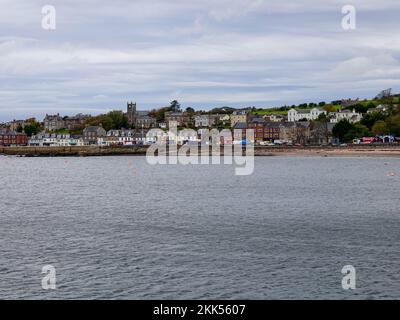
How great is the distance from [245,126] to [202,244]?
11575 centimetres

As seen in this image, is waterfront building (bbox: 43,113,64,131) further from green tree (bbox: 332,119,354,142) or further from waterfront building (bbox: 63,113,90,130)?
green tree (bbox: 332,119,354,142)

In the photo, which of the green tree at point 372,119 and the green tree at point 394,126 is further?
the green tree at point 372,119

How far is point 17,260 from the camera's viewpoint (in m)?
22.3

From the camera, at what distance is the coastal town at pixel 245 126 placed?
12569cm

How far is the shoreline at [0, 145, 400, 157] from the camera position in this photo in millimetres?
105312

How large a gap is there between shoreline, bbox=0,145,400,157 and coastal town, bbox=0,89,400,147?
25.5 feet

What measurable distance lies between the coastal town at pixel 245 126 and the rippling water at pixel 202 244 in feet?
273

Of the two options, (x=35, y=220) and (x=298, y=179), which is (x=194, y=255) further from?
(x=298, y=179)

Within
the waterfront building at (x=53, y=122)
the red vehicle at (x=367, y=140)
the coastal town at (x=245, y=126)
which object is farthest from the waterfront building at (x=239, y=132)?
the waterfront building at (x=53, y=122)

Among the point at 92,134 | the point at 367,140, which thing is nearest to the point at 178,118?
the point at 92,134

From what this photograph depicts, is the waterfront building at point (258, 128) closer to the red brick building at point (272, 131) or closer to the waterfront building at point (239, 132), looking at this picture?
the red brick building at point (272, 131)

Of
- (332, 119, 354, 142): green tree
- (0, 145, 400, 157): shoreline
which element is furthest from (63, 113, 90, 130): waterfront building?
(332, 119, 354, 142): green tree

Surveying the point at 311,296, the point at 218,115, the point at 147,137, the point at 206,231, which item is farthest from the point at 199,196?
the point at 218,115

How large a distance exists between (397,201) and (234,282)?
830 inches
